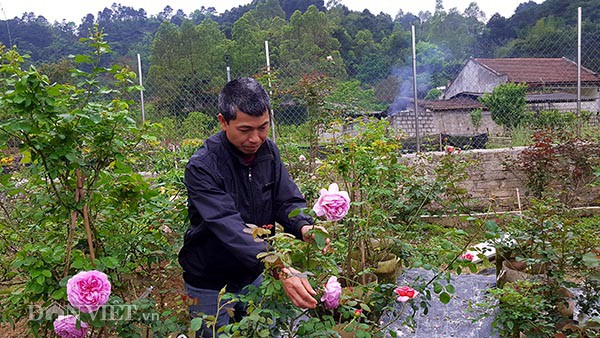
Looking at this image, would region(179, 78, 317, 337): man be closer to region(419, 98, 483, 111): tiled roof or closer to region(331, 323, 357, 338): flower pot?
region(331, 323, 357, 338): flower pot

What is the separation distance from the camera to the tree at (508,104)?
6918 mm

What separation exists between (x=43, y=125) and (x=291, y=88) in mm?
4607

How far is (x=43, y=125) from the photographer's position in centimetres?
157

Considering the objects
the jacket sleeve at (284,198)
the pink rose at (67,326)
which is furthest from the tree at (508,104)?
the pink rose at (67,326)

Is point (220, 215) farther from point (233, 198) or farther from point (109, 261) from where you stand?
point (109, 261)

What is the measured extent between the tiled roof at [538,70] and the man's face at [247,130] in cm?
630

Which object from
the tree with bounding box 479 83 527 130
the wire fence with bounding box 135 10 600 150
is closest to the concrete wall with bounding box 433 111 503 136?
the wire fence with bounding box 135 10 600 150

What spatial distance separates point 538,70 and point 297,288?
7595 mm

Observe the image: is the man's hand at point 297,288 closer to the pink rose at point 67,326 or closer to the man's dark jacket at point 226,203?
the man's dark jacket at point 226,203

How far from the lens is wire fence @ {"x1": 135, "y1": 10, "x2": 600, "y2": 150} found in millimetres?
6195

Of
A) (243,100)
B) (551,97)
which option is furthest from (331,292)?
(551,97)

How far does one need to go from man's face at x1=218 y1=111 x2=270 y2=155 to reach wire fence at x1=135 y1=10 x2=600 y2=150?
4024mm

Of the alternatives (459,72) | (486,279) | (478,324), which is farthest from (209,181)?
(459,72)

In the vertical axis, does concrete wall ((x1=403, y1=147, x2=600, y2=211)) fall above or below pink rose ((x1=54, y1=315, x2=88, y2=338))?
below
